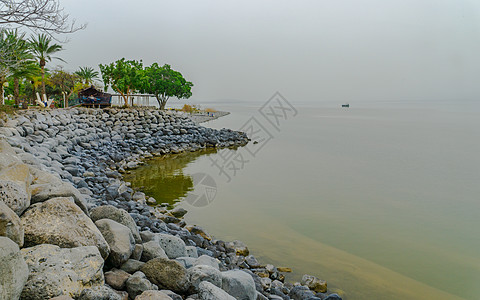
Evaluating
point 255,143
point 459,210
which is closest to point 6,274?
point 459,210

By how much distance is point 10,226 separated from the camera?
299 cm

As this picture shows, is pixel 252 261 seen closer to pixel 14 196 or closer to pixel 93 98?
pixel 14 196

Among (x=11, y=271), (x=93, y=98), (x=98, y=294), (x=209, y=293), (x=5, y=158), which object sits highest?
(x=93, y=98)

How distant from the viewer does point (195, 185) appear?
43.1 ft

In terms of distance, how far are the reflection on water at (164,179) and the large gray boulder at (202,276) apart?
6.55 meters

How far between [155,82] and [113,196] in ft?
113

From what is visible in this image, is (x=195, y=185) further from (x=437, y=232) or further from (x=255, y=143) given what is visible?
(x=255, y=143)

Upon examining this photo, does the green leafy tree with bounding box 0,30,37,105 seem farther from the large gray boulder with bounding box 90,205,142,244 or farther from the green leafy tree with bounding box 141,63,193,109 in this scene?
the green leafy tree with bounding box 141,63,193,109

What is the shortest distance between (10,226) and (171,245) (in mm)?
2392

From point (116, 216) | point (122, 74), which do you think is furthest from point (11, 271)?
point (122, 74)

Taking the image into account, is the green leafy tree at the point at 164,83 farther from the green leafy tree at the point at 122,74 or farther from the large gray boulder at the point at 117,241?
the large gray boulder at the point at 117,241

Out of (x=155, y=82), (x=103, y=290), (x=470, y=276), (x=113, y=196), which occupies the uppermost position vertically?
(x=155, y=82)

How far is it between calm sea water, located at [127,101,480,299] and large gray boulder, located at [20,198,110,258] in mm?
3923

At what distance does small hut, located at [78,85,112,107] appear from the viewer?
23.3 m
